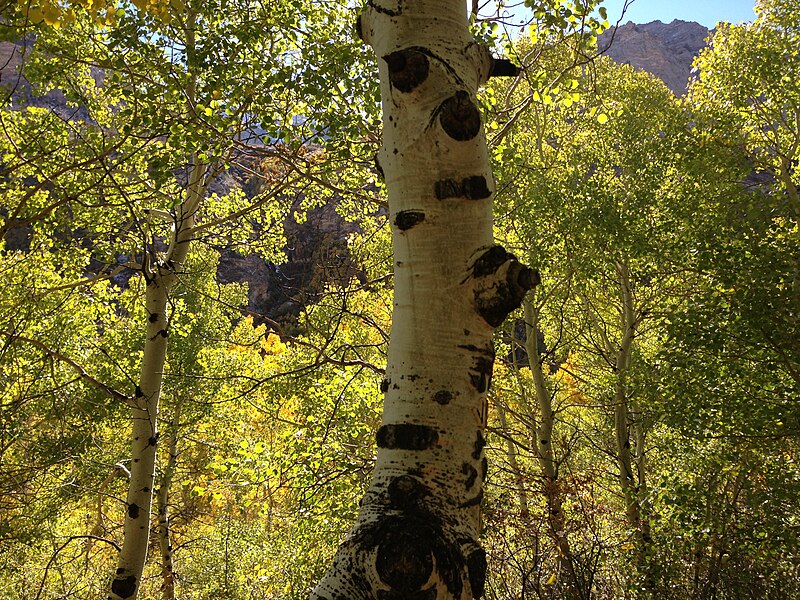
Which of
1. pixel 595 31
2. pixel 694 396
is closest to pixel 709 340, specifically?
pixel 694 396

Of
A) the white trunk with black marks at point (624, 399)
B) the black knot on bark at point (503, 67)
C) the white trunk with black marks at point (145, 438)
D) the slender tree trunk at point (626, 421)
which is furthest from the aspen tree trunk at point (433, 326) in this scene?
the white trunk with black marks at point (624, 399)

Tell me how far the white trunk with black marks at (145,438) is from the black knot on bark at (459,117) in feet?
10.4

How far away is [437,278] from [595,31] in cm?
291

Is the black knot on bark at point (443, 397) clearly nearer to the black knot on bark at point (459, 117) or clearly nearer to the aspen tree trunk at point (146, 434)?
the black knot on bark at point (459, 117)

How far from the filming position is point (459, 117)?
156 centimetres

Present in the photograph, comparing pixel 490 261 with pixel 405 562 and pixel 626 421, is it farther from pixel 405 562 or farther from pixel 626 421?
pixel 626 421

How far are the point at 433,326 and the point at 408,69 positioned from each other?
0.78 meters

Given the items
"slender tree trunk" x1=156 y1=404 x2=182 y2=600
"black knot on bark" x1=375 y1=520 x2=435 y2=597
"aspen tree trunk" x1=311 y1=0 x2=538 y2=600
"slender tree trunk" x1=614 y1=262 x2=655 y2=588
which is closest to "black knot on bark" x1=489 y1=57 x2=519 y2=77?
"aspen tree trunk" x1=311 y1=0 x2=538 y2=600

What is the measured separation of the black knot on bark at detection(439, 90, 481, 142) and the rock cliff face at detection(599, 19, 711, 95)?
116 m

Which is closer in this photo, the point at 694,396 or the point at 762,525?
the point at 762,525

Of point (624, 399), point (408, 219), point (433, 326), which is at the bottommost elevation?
point (433, 326)

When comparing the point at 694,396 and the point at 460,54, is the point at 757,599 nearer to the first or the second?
the point at 694,396

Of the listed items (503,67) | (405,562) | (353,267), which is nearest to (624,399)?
(353,267)

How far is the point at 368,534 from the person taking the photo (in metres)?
1.31
